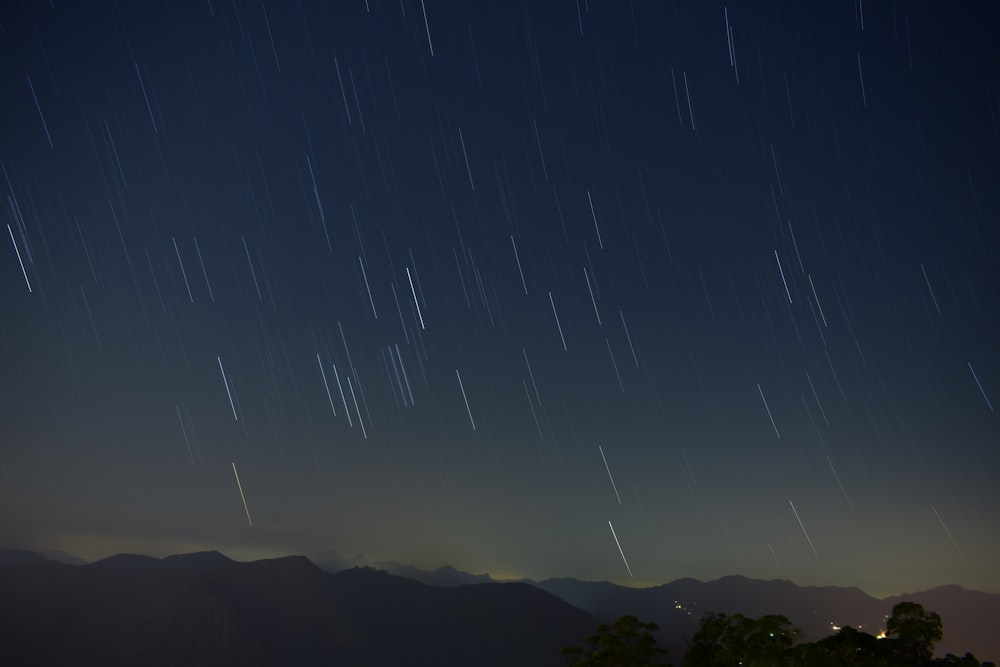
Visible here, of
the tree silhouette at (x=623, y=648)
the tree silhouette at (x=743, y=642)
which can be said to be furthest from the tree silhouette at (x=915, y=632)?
the tree silhouette at (x=623, y=648)

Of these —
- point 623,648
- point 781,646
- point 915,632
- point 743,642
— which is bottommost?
point 915,632

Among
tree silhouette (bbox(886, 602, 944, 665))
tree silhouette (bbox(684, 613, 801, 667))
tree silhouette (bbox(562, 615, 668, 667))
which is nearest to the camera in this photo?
tree silhouette (bbox(684, 613, 801, 667))

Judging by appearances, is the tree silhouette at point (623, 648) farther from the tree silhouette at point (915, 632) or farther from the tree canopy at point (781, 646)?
the tree silhouette at point (915, 632)

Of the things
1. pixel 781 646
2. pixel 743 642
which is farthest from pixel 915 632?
pixel 781 646

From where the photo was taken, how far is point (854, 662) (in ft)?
102

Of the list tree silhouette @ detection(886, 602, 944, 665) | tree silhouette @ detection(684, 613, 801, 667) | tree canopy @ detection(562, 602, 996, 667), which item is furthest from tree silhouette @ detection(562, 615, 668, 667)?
tree silhouette @ detection(886, 602, 944, 665)

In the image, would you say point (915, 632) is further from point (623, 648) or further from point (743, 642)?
point (623, 648)

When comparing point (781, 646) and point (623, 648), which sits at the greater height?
point (623, 648)

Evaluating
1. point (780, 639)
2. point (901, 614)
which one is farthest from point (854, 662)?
point (901, 614)

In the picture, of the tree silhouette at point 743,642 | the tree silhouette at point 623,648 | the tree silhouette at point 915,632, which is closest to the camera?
the tree silhouette at point 743,642

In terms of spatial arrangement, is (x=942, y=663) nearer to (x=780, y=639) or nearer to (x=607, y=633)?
(x=780, y=639)

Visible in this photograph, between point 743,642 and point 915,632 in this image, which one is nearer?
point 743,642

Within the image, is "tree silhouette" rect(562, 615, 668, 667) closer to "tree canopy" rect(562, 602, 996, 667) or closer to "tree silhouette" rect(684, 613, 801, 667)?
"tree canopy" rect(562, 602, 996, 667)

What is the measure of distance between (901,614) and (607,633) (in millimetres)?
16384
